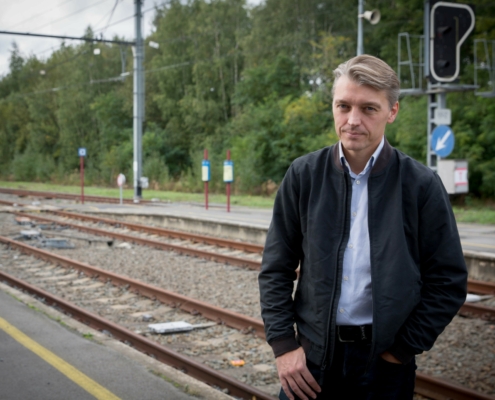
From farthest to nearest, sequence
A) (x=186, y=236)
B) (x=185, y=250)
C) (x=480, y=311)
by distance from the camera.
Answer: (x=186, y=236) < (x=185, y=250) < (x=480, y=311)

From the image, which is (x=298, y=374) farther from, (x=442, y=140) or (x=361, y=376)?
(x=442, y=140)

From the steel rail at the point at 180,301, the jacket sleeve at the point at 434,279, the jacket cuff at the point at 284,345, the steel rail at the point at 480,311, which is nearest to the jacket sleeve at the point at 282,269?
the jacket cuff at the point at 284,345

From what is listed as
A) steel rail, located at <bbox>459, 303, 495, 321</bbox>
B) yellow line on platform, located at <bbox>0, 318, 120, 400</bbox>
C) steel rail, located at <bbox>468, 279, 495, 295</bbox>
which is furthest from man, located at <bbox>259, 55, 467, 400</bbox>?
steel rail, located at <bbox>468, 279, 495, 295</bbox>

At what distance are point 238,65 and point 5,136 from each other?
33723 millimetres

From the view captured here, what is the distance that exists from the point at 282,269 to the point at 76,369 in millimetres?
3641

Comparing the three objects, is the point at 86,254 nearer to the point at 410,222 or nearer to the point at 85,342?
the point at 85,342

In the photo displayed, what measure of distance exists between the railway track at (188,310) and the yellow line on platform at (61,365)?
3.38 ft

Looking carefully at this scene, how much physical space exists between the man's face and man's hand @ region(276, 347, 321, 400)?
2.72ft

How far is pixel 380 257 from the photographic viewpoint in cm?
232

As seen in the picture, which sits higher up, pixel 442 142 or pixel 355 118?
pixel 442 142

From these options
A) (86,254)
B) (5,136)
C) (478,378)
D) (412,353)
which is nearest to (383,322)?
(412,353)

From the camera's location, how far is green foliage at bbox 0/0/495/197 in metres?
29.3

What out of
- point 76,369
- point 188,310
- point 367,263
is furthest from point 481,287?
point 367,263

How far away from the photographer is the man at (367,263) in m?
2.32
